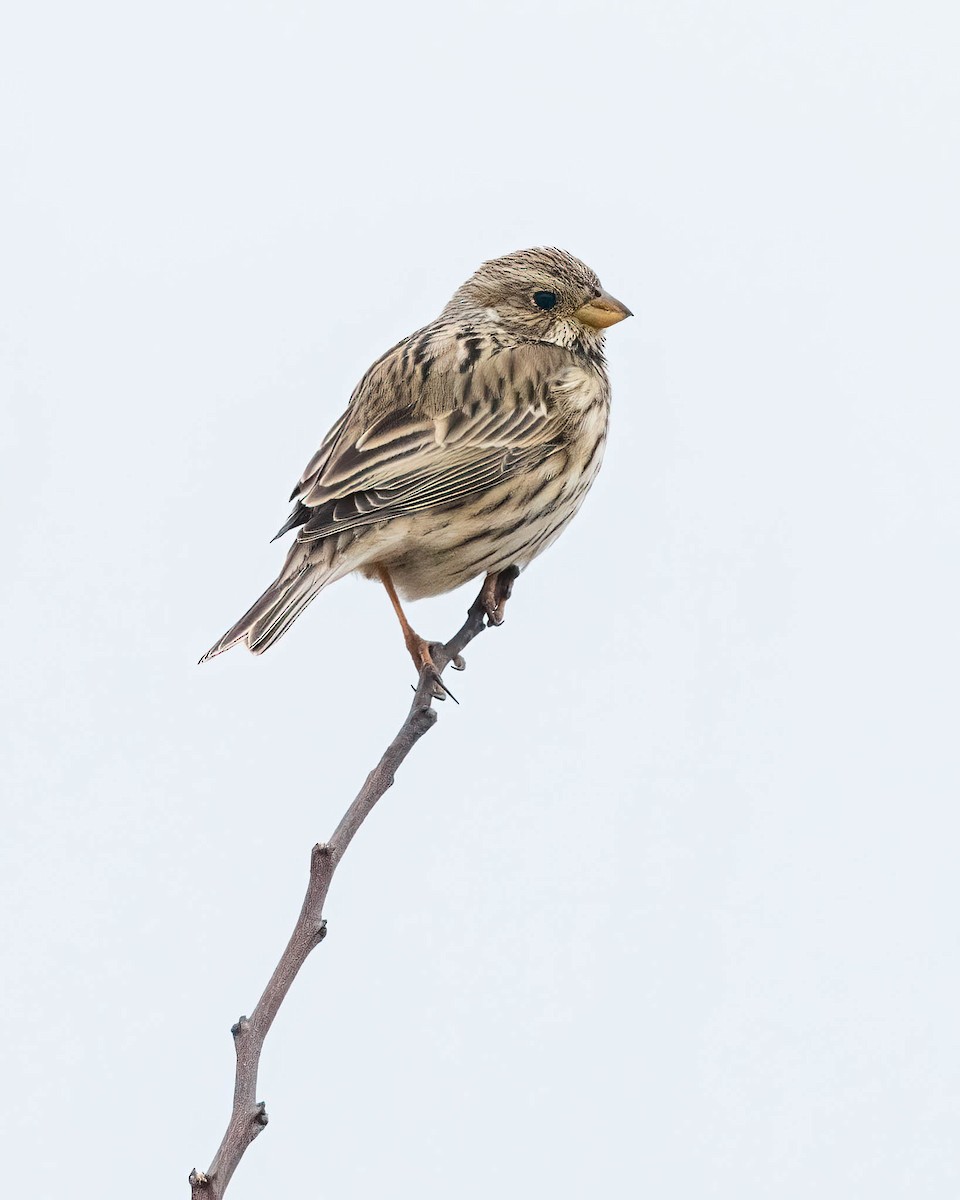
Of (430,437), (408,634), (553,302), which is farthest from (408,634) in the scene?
(553,302)

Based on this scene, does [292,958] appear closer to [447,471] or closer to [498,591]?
[498,591]

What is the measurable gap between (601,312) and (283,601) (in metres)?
2.43

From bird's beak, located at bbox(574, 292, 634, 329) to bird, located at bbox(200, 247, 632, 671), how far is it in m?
0.21

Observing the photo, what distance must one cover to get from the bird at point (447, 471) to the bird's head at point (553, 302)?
0.13 meters

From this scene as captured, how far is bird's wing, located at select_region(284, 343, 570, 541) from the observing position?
19.4 ft

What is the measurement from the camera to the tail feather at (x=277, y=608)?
5.20 m

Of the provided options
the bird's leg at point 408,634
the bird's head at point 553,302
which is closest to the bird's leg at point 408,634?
the bird's leg at point 408,634

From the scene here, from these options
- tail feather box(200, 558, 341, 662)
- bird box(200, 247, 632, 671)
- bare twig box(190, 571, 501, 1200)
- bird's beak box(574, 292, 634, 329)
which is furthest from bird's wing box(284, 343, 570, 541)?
bare twig box(190, 571, 501, 1200)

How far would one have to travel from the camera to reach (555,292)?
7.21 meters

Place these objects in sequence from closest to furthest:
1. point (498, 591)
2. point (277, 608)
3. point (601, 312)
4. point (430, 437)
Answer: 1. point (277, 608)
2. point (498, 591)
3. point (430, 437)
4. point (601, 312)

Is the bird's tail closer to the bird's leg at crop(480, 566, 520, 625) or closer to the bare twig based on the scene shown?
the bird's leg at crop(480, 566, 520, 625)

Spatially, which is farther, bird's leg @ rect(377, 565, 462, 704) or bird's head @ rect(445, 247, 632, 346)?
bird's head @ rect(445, 247, 632, 346)

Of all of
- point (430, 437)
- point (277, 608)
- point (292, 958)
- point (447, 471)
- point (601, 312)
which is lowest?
point (292, 958)

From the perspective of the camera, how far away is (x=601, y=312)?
23.5ft
